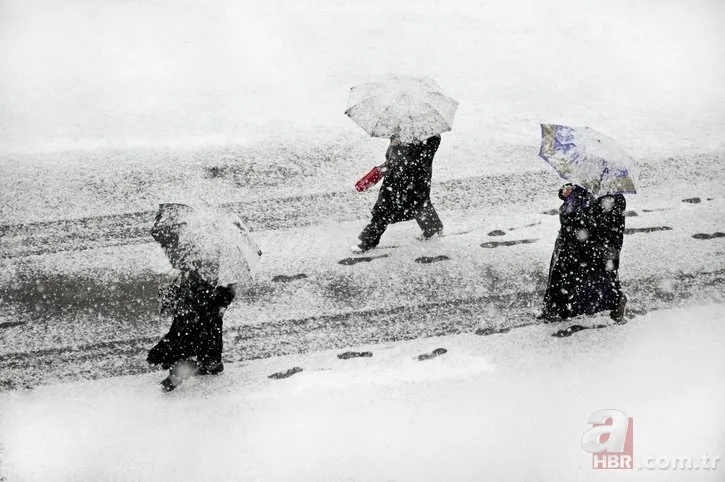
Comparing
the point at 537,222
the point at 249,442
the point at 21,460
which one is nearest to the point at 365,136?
the point at 537,222

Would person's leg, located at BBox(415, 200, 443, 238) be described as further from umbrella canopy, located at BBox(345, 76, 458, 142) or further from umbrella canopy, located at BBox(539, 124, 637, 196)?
umbrella canopy, located at BBox(539, 124, 637, 196)

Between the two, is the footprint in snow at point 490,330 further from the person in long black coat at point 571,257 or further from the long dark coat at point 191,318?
the long dark coat at point 191,318

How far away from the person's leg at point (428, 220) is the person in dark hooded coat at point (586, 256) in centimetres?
162

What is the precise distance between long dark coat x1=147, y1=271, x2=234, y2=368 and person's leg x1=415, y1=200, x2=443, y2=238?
275 centimetres

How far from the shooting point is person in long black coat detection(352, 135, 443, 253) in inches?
274

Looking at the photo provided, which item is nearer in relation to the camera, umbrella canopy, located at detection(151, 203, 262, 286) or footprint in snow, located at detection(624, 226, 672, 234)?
umbrella canopy, located at detection(151, 203, 262, 286)

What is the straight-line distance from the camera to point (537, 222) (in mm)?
8039

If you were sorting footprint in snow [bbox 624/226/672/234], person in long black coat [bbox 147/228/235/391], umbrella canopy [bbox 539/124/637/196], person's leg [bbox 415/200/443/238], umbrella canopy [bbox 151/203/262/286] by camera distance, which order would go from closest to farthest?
umbrella canopy [bbox 151/203/262/286], person in long black coat [bbox 147/228/235/391], umbrella canopy [bbox 539/124/637/196], person's leg [bbox 415/200/443/238], footprint in snow [bbox 624/226/672/234]

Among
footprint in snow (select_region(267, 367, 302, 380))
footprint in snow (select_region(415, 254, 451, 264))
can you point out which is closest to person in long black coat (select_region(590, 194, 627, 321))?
footprint in snow (select_region(415, 254, 451, 264))

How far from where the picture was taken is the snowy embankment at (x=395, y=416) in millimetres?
5066

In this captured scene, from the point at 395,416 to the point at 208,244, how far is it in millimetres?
2013

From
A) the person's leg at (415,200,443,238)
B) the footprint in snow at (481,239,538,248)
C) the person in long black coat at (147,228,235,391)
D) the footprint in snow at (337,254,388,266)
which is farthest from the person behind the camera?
the footprint in snow at (481,239,538,248)

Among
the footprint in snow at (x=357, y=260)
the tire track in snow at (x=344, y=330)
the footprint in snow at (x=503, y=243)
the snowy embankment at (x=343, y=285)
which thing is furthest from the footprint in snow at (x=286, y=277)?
the footprint in snow at (x=503, y=243)

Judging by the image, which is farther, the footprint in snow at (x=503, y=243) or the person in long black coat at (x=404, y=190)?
the footprint in snow at (x=503, y=243)
